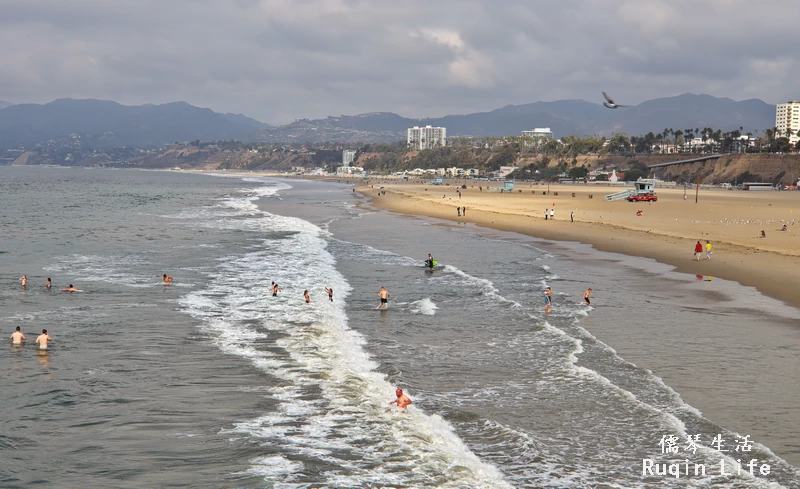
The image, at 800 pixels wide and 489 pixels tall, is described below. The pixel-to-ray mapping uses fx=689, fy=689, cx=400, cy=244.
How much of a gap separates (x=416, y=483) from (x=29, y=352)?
12326 millimetres

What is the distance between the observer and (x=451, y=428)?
1310cm

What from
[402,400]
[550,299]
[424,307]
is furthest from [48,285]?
[550,299]

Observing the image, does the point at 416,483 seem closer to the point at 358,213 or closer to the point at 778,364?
the point at 778,364

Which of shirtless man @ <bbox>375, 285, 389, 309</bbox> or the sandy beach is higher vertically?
the sandy beach

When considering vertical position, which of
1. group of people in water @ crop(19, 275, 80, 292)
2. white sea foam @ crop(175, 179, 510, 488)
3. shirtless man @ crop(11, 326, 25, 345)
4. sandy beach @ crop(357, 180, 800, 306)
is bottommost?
white sea foam @ crop(175, 179, 510, 488)

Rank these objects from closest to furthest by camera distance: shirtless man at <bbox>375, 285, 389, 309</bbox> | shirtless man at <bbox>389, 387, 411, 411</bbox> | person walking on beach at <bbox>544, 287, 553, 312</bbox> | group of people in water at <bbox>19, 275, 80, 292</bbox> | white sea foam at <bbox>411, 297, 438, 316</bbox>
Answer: shirtless man at <bbox>389, 387, 411, 411</bbox>
person walking on beach at <bbox>544, 287, 553, 312</bbox>
white sea foam at <bbox>411, 297, 438, 316</bbox>
shirtless man at <bbox>375, 285, 389, 309</bbox>
group of people in water at <bbox>19, 275, 80, 292</bbox>

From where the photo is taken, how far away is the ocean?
11453 millimetres

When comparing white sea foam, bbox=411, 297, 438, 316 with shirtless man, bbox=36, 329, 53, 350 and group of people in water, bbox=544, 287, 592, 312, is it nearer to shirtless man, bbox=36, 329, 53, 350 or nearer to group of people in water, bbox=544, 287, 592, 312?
group of people in water, bbox=544, 287, 592, 312

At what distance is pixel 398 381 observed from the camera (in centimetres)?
1598

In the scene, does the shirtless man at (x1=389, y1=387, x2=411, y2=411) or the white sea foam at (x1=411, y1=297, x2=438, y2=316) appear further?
the white sea foam at (x1=411, y1=297, x2=438, y2=316)

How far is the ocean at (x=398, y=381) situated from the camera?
1145 cm

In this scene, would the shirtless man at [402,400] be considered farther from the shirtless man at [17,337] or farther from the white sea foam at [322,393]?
the shirtless man at [17,337]

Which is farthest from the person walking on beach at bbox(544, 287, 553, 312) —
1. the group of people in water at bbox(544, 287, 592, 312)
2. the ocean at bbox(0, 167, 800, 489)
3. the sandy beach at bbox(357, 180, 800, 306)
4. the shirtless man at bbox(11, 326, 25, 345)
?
the shirtless man at bbox(11, 326, 25, 345)

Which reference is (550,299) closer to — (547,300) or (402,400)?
(547,300)
